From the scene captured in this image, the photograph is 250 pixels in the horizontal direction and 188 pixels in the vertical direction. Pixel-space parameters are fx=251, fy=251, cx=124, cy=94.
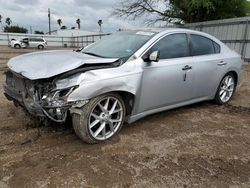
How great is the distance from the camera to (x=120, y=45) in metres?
4.10

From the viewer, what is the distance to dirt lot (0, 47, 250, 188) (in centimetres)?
263

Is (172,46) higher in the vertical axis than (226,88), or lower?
higher

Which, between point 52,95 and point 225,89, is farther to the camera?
point 225,89

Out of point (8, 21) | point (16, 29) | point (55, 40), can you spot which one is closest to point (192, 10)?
point (55, 40)

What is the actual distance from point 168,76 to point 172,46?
0.59 m

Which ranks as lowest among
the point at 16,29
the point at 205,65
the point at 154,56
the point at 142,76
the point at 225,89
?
the point at 225,89

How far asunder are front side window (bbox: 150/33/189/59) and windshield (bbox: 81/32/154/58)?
0.22 meters

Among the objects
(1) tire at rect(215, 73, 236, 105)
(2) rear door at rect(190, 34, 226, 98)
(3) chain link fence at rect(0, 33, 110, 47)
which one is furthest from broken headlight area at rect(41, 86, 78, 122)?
(3) chain link fence at rect(0, 33, 110, 47)

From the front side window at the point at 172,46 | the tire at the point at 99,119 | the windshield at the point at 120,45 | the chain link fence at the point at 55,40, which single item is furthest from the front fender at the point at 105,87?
the chain link fence at the point at 55,40

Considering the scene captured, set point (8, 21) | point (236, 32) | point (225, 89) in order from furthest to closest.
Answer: point (8, 21)
point (236, 32)
point (225, 89)

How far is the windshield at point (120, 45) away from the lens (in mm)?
3822

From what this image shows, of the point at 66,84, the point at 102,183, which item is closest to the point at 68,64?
the point at 66,84

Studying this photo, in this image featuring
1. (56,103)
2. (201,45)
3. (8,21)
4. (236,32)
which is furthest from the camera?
(8,21)

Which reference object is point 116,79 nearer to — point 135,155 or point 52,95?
point 52,95
